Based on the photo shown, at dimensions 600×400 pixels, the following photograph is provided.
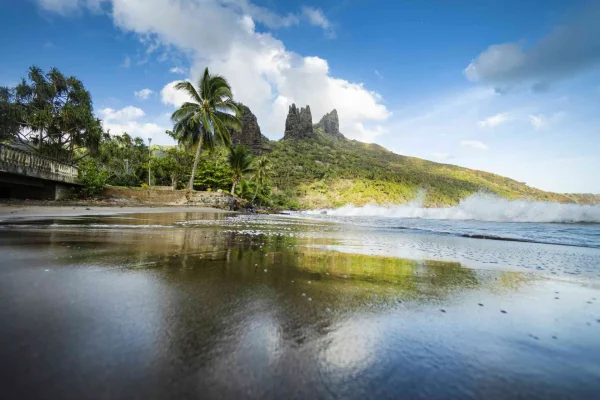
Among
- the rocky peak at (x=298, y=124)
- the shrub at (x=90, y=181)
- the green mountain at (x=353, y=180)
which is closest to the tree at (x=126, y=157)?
the shrub at (x=90, y=181)

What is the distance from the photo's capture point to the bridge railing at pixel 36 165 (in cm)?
1099

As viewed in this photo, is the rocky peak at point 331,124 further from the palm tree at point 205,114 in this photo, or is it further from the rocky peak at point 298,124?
the palm tree at point 205,114

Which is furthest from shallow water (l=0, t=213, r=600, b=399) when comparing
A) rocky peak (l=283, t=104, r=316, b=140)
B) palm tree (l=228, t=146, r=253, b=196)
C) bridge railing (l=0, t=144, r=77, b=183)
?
rocky peak (l=283, t=104, r=316, b=140)

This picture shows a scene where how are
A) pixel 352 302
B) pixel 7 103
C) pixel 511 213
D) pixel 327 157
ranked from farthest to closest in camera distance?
pixel 327 157 < pixel 7 103 < pixel 511 213 < pixel 352 302

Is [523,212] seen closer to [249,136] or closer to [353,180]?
[353,180]

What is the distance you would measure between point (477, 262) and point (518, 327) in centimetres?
286

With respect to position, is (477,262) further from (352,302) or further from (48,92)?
(48,92)

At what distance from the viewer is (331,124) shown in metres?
154

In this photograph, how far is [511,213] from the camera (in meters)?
18.6

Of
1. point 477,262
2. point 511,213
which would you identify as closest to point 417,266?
point 477,262

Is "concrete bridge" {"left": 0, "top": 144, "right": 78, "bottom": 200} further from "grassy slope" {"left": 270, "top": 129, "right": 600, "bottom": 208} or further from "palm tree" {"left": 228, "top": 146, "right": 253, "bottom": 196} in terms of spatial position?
"grassy slope" {"left": 270, "top": 129, "right": 600, "bottom": 208}

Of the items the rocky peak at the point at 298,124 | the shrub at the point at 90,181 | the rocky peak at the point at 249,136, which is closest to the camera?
the shrub at the point at 90,181

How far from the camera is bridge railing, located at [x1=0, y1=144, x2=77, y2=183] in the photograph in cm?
1099

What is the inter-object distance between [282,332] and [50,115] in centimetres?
2790
